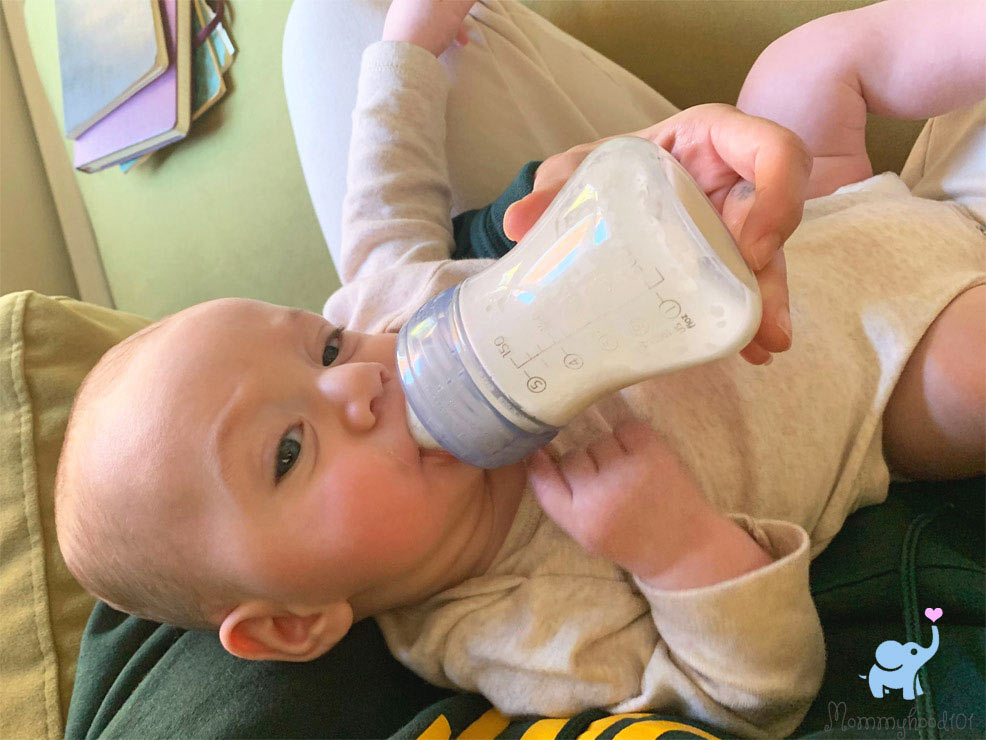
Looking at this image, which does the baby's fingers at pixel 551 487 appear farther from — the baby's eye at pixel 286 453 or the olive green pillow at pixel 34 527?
the olive green pillow at pixel 34 527

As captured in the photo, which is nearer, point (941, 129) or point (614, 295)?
point (614, 295)

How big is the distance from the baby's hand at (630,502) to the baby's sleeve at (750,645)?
0.04 metres

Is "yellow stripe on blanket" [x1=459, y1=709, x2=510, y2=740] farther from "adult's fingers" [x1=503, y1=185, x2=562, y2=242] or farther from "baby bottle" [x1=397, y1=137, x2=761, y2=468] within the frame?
"adult's fingers" [x1=503, y1=185, x2=562, y2=242]

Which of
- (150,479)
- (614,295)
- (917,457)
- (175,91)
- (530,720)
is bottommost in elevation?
(530,720)

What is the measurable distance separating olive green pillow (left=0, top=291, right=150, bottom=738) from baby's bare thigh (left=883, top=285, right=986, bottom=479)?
79 cm

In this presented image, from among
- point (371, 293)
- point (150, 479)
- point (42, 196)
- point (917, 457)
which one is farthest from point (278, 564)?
point (42, 196)

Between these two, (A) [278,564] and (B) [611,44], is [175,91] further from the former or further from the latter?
(A) [278,564]

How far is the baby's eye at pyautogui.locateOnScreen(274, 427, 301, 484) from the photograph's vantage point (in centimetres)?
57

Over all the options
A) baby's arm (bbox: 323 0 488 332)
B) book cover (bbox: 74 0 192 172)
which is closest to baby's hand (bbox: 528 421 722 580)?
baby's arm (bbox: 323 0 488 332)

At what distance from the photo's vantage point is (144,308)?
1.33m

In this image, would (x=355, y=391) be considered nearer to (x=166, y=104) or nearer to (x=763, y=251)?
(x=763, y=251)

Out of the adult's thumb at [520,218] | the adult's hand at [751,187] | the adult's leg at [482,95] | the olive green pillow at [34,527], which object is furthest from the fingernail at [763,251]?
the olive green pillow at [34,527]

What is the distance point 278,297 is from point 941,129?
94 centimetres

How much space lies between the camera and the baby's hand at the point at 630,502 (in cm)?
58
